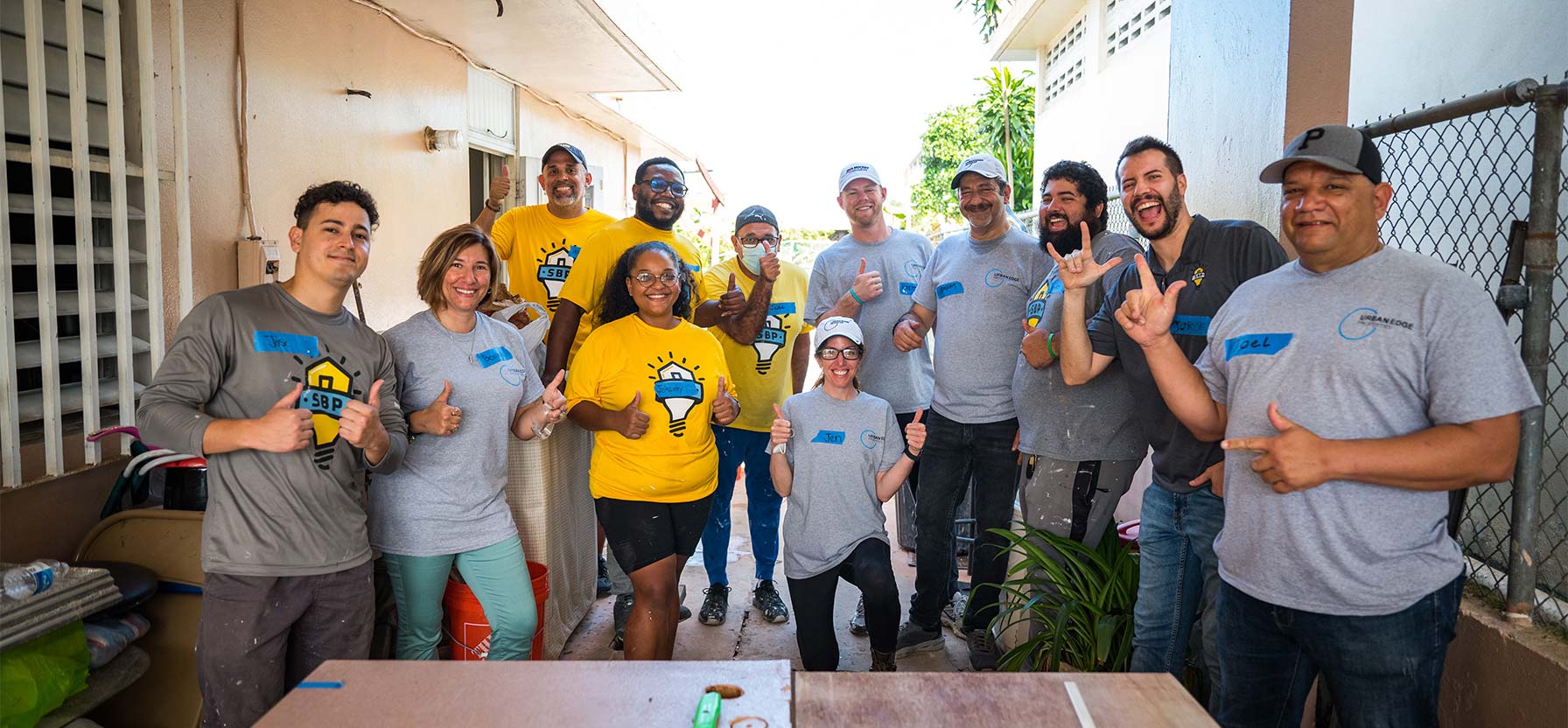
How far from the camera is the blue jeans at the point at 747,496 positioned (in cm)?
446

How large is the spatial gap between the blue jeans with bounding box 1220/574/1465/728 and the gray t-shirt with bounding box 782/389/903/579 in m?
1.49

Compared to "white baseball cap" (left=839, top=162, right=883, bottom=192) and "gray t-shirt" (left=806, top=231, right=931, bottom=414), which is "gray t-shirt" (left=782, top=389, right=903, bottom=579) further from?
"white baseball cap" (left=839, top=162, right=883, bottom=192)

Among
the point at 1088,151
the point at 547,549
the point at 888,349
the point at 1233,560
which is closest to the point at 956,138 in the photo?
the point at 1088,151

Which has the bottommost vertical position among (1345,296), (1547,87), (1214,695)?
(1214,695)

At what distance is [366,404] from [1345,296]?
2.43 meters

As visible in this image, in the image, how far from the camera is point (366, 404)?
8.45 feet

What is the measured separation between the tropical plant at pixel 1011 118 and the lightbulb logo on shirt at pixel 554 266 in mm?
10745

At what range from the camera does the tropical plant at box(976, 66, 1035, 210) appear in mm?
14039

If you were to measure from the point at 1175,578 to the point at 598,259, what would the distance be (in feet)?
8.21

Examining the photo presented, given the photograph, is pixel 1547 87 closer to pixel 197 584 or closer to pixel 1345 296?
pixel 1345 296

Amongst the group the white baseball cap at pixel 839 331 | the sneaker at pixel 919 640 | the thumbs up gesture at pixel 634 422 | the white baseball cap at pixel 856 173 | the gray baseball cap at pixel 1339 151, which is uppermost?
the white baseball cap at pixel 856 173

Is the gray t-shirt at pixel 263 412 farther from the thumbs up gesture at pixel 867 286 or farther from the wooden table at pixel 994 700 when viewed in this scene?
the thumbs up gesture at pixel 867 286

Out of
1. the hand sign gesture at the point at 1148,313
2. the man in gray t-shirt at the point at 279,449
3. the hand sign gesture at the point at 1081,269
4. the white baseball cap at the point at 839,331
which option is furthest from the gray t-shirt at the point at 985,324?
the man in gray t-shirt at the point at 279,449

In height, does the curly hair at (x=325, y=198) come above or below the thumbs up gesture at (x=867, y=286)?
above
